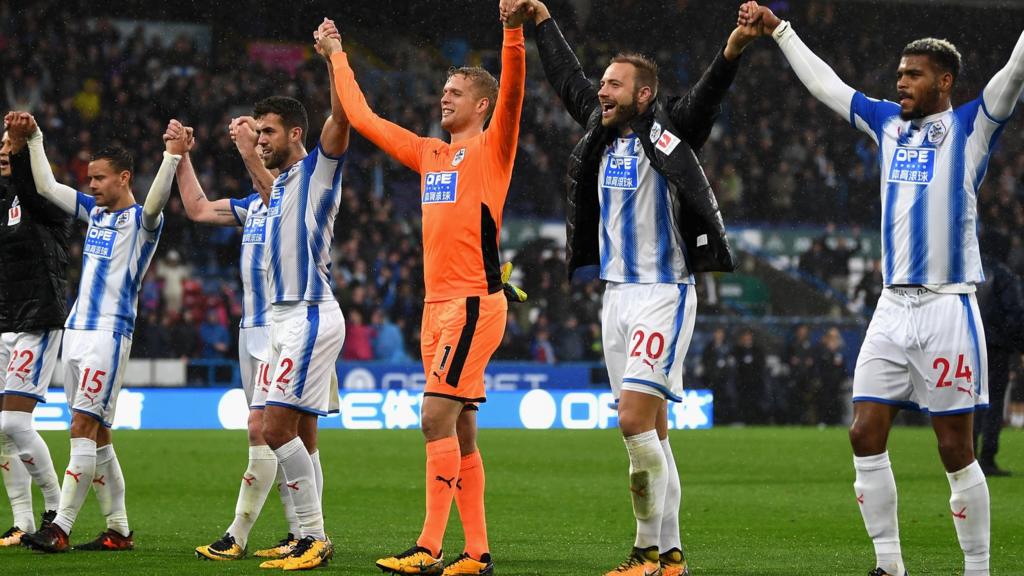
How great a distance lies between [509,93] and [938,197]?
1.78 metres

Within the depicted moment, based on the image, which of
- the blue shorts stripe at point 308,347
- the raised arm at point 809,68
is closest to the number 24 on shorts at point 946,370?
the raised arm at point 809,68

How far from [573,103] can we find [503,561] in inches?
86.6

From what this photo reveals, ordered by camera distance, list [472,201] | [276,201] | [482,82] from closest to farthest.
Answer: [472,201]
[482,82]
[276,201]

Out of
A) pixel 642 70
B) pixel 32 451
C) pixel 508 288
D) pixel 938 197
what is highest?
pixel 642 70

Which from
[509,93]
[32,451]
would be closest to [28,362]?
[32,451]

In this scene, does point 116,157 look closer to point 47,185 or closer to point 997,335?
point 47,185

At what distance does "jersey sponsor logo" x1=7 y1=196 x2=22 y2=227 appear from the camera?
7694 mm

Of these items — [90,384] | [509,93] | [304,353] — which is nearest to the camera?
[509,93]

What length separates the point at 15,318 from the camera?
751 cm

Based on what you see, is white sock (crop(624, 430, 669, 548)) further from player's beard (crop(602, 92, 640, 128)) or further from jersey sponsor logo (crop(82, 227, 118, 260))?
jersey sponsor logo (crop(82, 227, 118, 260))

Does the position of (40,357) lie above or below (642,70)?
below

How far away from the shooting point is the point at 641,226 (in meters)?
5.82

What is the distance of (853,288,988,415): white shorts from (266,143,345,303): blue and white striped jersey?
2.61 m

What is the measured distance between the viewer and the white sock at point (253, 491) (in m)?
6.76
